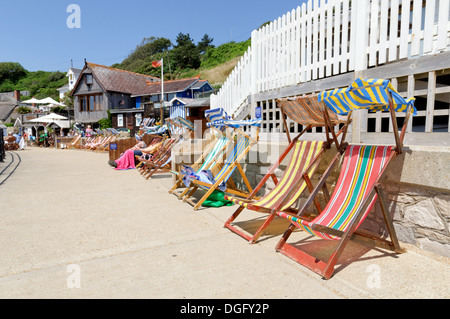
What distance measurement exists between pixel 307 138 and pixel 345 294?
280 centimetres

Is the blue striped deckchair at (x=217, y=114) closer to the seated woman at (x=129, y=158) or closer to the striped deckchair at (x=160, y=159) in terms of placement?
the striped deckchair at (x=160, y=159)

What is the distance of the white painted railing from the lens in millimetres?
3033

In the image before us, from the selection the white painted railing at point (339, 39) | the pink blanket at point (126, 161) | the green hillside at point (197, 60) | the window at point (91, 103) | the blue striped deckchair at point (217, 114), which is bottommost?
the pink blanket at point (126, 161)

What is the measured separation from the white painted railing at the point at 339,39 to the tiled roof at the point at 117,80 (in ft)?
99.0

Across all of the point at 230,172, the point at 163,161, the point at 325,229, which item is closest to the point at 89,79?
the point at 163,161

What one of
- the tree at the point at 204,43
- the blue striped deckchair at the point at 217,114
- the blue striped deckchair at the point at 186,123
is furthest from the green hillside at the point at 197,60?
the blue striped deckchair at the point at 217,114

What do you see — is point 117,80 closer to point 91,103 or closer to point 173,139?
point 91,103

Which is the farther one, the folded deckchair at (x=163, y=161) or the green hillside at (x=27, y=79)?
the green hillside at (x=27, y=79)

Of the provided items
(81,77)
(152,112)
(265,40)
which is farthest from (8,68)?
(265,40)

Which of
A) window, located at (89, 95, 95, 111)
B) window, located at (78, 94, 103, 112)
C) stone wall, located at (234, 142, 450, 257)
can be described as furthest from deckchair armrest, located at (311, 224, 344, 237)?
window, located at (89, 95, 95, 111)

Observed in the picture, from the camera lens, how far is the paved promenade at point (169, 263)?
2070 millimetres

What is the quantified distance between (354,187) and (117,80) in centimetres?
3555

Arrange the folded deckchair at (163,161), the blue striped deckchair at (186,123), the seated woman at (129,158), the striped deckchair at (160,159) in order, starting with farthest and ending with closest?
the seated woman at (129,158)
the striped deckchair at (160,159)
the folded deckchair at (163,161)
the blue striped deckchair at (186,123)

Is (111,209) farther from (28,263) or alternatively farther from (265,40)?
(265,40)
